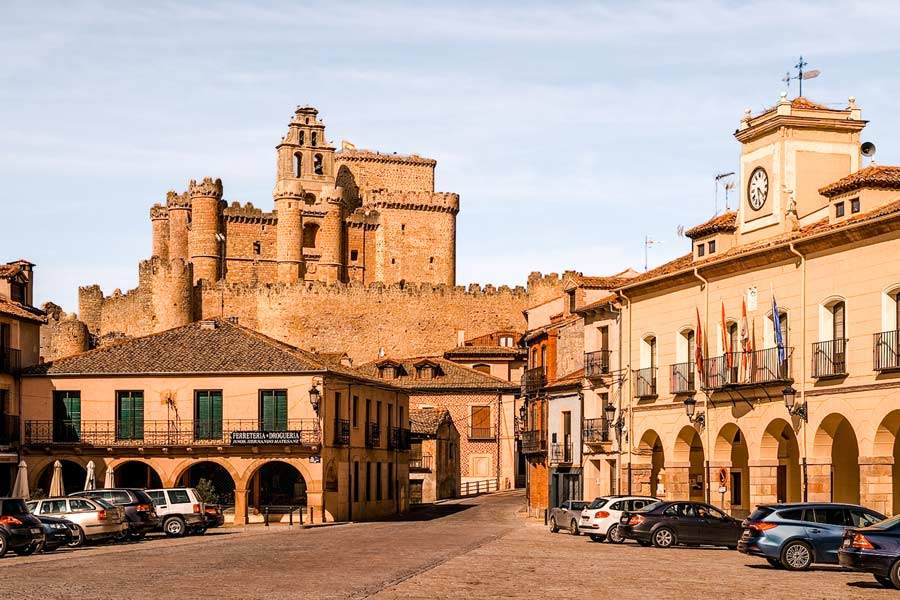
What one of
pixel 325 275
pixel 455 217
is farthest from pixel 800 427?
pixel 455 217

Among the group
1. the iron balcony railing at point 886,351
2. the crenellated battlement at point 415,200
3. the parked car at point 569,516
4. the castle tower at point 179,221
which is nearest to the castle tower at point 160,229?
the castle tower at point 179,221

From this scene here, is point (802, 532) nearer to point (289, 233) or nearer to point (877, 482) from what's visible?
point (877, 482)

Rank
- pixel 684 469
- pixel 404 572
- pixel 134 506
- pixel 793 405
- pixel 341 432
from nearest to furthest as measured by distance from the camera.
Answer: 1. pixel 404 572
2. pixel 793 405
3. pixel 134 506
4. pixel 684 469
5. pixel 341 432

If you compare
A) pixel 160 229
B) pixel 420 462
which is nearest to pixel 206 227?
pixel 160 229

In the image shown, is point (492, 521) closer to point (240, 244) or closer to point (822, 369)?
point (822, 369)

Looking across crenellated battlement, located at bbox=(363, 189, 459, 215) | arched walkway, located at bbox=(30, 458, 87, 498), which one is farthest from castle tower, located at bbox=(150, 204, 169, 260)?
arched walkway, located at bbox=(30, 458, 87, 498)

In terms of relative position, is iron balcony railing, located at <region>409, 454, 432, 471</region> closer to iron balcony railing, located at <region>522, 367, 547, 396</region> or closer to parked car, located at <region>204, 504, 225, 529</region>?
iron balcony railing, located at <region>522, 367, 547, 396</region>

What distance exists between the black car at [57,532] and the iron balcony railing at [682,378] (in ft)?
56.9

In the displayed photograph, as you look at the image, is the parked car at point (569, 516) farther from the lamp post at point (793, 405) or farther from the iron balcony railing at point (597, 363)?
the lamp post at point (793, 405)

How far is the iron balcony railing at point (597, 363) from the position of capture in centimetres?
5212

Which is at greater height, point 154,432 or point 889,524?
point 154,432

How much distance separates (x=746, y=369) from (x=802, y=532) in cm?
1274

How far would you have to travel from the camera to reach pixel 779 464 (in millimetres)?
42469

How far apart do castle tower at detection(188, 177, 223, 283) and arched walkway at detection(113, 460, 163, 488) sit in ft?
158
